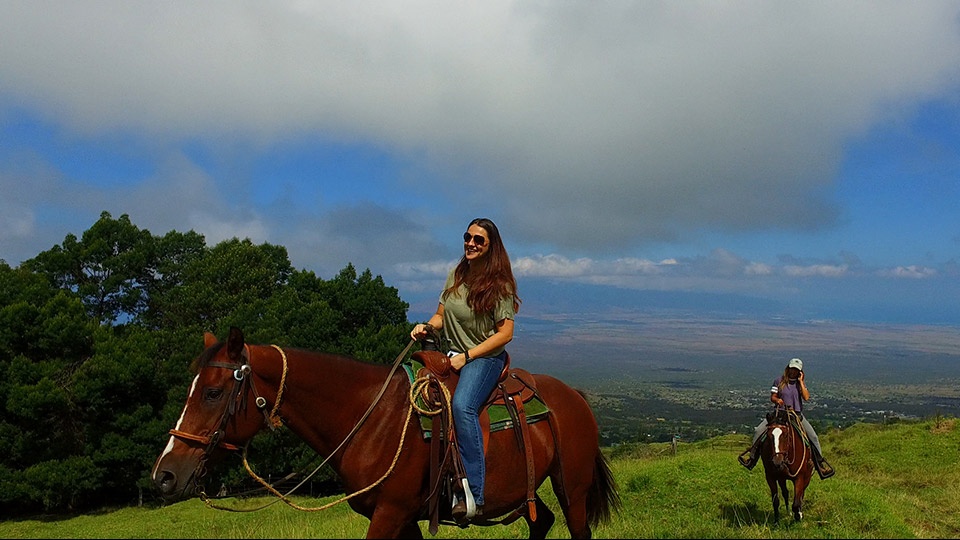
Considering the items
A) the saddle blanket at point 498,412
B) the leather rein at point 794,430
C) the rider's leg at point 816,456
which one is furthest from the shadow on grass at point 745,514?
the saddle blanket at point 498,412

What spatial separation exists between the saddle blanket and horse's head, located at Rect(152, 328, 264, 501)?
3.75ft

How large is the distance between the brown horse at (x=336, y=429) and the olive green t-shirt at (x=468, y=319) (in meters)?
0.54

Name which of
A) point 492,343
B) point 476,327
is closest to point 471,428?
point 492,343

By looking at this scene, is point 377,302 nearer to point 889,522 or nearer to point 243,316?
point 243,316

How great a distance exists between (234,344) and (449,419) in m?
1.62

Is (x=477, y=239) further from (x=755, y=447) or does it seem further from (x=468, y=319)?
(x=755, y=447)

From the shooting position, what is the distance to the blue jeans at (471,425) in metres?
4.22

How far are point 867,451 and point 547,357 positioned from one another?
118m

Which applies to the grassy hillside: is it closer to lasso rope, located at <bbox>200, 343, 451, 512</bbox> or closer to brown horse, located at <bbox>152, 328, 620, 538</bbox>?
lasso rope, located at <bbox>200, 343, 451, 512</bbox>

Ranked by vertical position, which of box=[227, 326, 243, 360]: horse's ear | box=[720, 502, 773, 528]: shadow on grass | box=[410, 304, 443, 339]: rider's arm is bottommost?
box=[720, 502, 773, 528]: shadow on grass

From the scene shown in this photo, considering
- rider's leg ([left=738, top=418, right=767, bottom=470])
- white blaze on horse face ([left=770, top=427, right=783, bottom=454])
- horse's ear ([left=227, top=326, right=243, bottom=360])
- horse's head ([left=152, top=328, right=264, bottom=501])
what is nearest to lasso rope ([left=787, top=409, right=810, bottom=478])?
white blaze on horse face ([left=770, top=427, right=783, bottom=454])

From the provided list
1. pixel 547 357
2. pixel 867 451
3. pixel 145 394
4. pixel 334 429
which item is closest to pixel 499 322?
pixel 334 429

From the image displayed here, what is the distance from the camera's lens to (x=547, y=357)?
13600 cm

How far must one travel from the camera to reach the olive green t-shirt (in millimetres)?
4527
